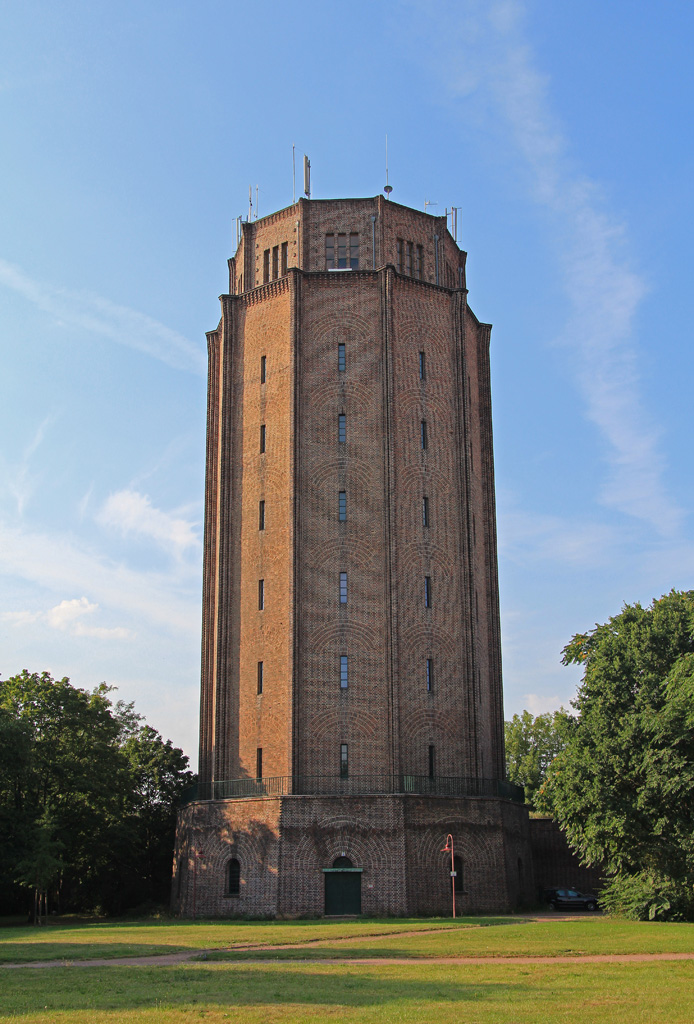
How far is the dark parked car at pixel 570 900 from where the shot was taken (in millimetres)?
45875

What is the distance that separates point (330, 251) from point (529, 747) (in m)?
45.8

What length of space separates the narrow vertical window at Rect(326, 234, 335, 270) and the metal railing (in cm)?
2413

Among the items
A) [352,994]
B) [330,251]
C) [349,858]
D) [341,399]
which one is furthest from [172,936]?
[330,251]

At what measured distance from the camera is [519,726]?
8231 cm

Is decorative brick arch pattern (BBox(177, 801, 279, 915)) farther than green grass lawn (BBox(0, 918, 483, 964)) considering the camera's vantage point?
Yes

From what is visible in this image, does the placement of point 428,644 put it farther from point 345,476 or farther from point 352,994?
point 352,994

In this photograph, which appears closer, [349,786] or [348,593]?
[349,786]

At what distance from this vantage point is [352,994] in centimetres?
1655

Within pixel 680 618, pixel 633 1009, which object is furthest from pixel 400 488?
pixel 633 1009

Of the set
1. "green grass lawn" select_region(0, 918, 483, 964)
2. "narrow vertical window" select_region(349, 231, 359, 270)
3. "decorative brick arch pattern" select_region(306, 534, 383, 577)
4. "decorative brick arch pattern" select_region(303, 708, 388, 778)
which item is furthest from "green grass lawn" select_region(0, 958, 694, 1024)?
"narrow vertical window" select_region(349, 231, 359, 270)

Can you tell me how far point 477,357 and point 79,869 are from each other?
33.6 m

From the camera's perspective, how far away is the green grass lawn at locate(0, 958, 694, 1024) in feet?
47.0

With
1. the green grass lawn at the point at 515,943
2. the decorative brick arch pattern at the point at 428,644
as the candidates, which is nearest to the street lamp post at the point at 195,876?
the decorative brick arch pattern at the point at 428,644

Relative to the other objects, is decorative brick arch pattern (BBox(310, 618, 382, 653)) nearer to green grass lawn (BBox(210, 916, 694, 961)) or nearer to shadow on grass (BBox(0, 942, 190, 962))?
green grass lawn (BBox(210, 916, 694, 961))
